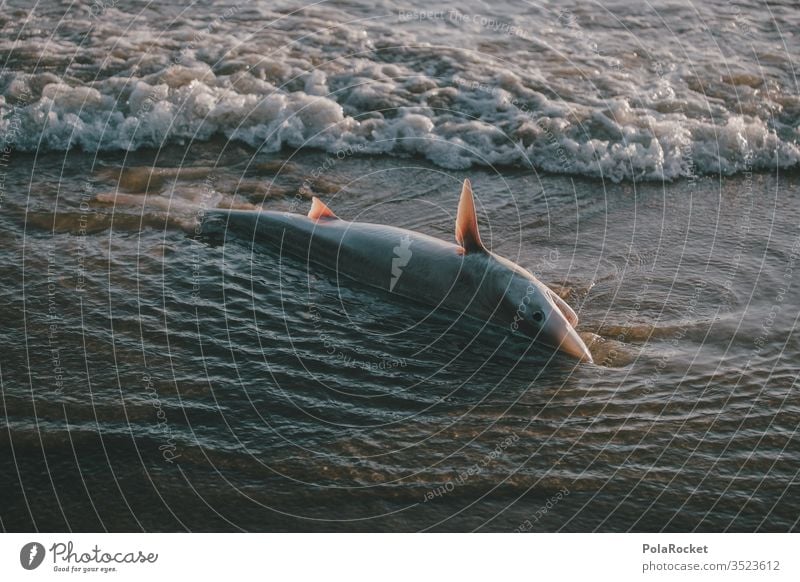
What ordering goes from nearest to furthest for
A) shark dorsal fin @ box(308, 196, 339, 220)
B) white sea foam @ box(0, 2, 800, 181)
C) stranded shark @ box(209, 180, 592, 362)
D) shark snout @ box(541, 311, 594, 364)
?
shark snout @ box(541, 311, 594, 364), stranded shark @ box(209, 180, 592, 362), shark dorsal fin @ box(308, 196, 339, 220), white sea foam @ box(0, 2, 800, 181)

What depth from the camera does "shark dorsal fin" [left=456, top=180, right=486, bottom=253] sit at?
8031 millimetres

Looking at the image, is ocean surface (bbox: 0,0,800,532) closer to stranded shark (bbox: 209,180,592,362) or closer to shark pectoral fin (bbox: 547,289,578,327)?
stranded shark (bbox: 209,180,592,362)

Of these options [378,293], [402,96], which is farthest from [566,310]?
[402,96]

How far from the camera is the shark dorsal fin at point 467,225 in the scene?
316 inches

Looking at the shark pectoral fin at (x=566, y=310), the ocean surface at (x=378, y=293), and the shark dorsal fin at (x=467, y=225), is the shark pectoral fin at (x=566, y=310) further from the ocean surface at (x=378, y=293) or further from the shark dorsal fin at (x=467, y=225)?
the shark dorsal fin at (x=467, y=225)

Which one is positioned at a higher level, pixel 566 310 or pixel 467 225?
pixel 467 225

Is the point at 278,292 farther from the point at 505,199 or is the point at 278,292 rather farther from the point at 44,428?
the point at 505,199

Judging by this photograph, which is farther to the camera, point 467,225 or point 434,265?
point 434,265

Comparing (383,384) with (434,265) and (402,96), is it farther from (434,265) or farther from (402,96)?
(402,96)

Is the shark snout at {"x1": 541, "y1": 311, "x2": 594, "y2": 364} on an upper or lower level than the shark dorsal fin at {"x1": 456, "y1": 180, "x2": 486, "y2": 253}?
lower

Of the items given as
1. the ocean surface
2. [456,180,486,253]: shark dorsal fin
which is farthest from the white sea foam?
[456,180,486,253]: shark dorsal fin

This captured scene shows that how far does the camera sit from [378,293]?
8.88m

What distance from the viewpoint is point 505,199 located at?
11023mm

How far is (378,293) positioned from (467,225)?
125 cm
